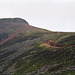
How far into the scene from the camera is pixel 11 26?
187 metres

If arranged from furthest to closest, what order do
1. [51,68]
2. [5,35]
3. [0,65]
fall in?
[5,35], [0,65], [51,68]

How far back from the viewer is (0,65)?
84.0 m

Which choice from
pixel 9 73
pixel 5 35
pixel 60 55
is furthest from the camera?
pixel 5 35

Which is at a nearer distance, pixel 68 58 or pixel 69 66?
pixel 69 66

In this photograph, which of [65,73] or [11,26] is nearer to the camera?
[65,73]

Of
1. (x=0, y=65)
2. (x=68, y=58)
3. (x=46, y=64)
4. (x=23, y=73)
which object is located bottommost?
(x=0, y=65)

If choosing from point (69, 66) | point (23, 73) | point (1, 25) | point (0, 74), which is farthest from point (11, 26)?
point (69, 66)

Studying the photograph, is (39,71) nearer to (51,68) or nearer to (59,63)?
(51,68)

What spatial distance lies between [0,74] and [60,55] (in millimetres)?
35313

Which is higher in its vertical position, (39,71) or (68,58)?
(68,58)

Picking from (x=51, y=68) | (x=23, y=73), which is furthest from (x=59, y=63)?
(x=23, y=73)

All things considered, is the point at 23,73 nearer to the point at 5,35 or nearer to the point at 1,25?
the point at 5,35

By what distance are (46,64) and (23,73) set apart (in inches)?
447

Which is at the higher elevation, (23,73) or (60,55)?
(60,55)
